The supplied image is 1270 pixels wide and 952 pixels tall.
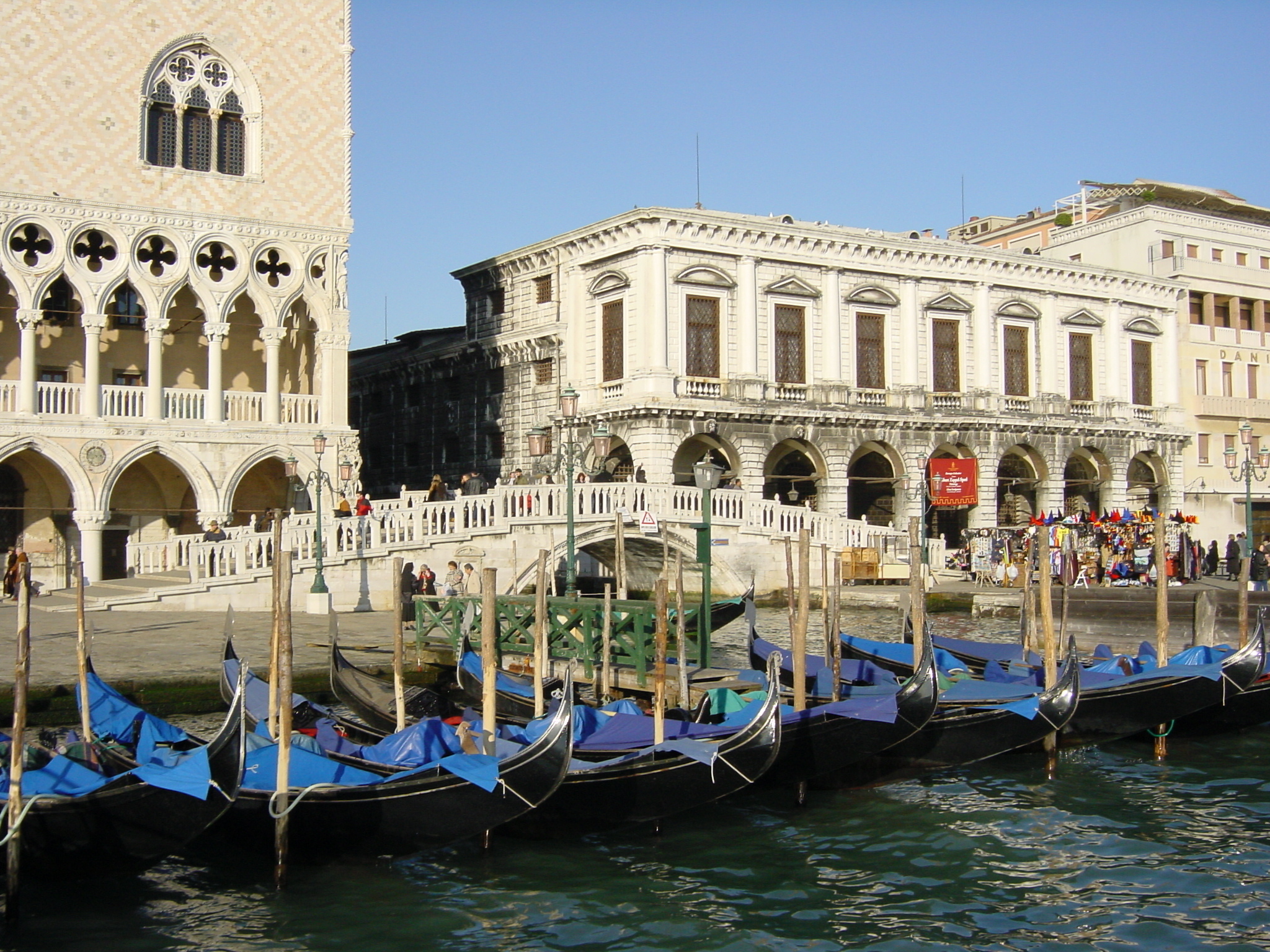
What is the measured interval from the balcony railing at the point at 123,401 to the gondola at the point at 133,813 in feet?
47.0

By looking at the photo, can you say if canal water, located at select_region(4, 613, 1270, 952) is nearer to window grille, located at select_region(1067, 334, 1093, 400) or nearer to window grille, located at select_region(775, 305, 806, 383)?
window grille, located at select_region(775, 305, 806, 383)

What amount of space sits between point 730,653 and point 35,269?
1252cm

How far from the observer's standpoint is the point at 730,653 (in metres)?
19.9

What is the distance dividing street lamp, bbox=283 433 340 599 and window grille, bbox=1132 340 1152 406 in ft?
69.3

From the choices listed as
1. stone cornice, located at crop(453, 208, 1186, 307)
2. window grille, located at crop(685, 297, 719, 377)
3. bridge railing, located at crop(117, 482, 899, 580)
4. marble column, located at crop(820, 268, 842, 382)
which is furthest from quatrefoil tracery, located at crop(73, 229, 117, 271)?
marble column, located at crop(820, 268, 842, 382)

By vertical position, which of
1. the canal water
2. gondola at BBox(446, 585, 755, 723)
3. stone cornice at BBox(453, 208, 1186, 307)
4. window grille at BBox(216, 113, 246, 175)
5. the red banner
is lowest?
the canal water

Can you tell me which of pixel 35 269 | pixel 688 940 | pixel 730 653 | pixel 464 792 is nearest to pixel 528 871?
pixel 464 792

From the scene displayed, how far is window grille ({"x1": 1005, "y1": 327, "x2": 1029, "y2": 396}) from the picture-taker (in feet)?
107

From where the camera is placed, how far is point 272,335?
2347 centimetres

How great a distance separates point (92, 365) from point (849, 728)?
1564 centimetres

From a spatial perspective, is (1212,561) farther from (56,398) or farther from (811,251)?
(56,398)

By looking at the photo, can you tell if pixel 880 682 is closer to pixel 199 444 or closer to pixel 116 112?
pixel 199 444

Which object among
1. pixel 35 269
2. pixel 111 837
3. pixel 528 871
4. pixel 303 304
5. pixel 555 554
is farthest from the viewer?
pixel 303 304

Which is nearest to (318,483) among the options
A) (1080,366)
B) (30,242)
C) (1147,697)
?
(30,242)
